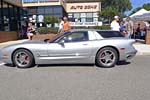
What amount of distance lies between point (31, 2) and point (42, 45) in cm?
4022

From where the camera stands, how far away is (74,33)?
9266mm

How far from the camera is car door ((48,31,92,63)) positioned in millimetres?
8922

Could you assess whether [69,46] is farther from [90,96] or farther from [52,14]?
[52,14]

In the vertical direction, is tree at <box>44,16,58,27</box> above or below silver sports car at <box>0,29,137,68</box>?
above

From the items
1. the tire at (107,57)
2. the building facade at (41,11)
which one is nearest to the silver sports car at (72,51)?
the tire at (107,57)

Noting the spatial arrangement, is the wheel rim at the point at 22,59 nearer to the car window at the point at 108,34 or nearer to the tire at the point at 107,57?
the tire at the point at 107,57

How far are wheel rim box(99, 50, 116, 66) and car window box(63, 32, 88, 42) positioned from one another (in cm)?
75

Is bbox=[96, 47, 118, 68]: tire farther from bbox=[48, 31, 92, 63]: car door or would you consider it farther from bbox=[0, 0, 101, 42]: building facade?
bbox=[0, 0, 101, 42]: building facade

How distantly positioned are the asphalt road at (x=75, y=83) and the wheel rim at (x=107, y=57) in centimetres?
28

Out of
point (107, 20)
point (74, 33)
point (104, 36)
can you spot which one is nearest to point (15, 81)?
point (74, 33)

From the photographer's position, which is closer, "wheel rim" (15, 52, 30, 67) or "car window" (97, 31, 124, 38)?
"wheel rim" (15, 52, 30, 67)

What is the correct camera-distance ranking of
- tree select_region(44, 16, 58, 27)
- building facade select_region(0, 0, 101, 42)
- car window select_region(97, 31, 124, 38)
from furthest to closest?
tree select_region(44, 16, 58, 27)
building facade select_region(0, 0, 101, 42)
car window select_region(97, 31, 124, 38)

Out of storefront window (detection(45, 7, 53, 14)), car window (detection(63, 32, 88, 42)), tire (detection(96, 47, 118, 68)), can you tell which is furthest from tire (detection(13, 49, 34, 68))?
storefront window (detection(45, 7, 53, 14))

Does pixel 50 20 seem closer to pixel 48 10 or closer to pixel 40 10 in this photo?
pixel 48 10
